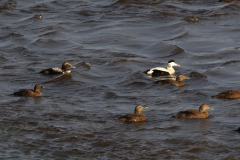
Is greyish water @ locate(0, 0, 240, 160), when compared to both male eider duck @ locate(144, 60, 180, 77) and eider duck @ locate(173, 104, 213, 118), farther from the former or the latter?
male eider duck @ locate(144, 60, 180, 77)

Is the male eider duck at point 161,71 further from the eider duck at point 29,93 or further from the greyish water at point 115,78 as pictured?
the eider duck at point 29,93

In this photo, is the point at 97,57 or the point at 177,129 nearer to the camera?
the point at 177,129

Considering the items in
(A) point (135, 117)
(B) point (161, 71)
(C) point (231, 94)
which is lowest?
(B) point (161, 71)

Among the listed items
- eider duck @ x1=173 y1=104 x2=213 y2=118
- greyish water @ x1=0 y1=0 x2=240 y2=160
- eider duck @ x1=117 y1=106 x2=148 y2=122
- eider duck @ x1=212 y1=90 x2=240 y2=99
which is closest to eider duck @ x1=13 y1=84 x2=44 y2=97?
greyish water @ x1=0 y1=0 x2=240 y2=160

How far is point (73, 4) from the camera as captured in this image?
29.7 m

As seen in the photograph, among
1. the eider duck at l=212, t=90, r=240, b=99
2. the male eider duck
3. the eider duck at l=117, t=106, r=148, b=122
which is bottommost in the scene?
the male eider duck

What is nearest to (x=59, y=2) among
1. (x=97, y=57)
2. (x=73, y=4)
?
(x=73, y=4)

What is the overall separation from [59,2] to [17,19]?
14.7 feet

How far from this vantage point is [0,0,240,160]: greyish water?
34.0 ft

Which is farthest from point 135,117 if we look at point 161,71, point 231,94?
point 161,71

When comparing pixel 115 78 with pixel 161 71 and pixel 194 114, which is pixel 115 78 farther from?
pixel 194 114

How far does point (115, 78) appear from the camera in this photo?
1633cm

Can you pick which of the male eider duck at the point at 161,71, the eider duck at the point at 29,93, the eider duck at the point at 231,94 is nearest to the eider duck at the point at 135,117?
the eider duck at the point at 231,94

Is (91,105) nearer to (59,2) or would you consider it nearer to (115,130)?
(115,130)
